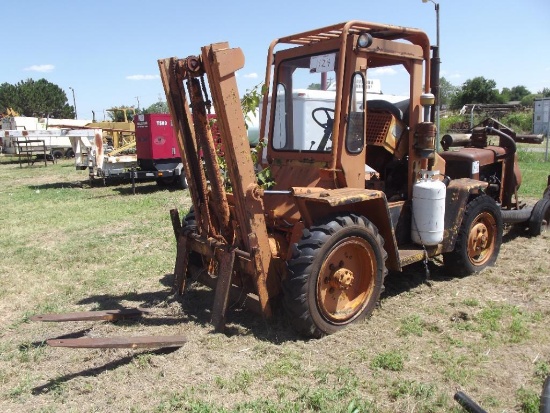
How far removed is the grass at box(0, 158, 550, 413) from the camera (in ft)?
10.5

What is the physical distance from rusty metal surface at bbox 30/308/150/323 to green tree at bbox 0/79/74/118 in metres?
55.3

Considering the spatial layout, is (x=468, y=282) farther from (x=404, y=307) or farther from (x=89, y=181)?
(x=89, y=181)

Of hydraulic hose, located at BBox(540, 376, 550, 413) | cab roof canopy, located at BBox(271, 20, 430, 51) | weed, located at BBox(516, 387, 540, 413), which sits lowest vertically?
weed, located at BBox(516, 387, 540, 413)

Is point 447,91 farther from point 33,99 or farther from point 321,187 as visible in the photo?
point 321,187

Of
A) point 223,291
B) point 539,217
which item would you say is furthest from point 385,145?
point 539,217

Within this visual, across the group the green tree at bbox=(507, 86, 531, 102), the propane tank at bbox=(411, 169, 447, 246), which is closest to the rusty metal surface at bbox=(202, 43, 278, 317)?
the propane tank at bbox=(411, 169, 447, 246)

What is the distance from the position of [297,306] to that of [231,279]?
0.63m

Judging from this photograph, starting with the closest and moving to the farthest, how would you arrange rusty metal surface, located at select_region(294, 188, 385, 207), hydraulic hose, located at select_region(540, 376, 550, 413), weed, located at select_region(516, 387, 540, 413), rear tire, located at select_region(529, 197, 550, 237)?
1. hydraulic hose, located at select_region(540, 376, 550, 413)
2. weed, located at select_region(516, 387, 540, 413)
3. rusty metal surface, located at select_region(294, 188, 385, 207)
4. rear tire, located at select_region(529, 197, 550, 237)

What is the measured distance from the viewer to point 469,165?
5.97 metres

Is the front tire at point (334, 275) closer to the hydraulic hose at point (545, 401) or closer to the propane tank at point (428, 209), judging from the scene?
the propane tank at point (428, 209)

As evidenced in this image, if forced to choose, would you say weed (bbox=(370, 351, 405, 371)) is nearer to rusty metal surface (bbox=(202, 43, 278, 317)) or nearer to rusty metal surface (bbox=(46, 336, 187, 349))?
rusty metal surface (bbox=(202, 43, 278, 317))

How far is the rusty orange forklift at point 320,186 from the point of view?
3920 millimetres

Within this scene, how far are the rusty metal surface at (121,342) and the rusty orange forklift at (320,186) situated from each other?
0.07 metres

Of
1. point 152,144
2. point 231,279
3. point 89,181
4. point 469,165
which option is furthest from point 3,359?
point 89,181
